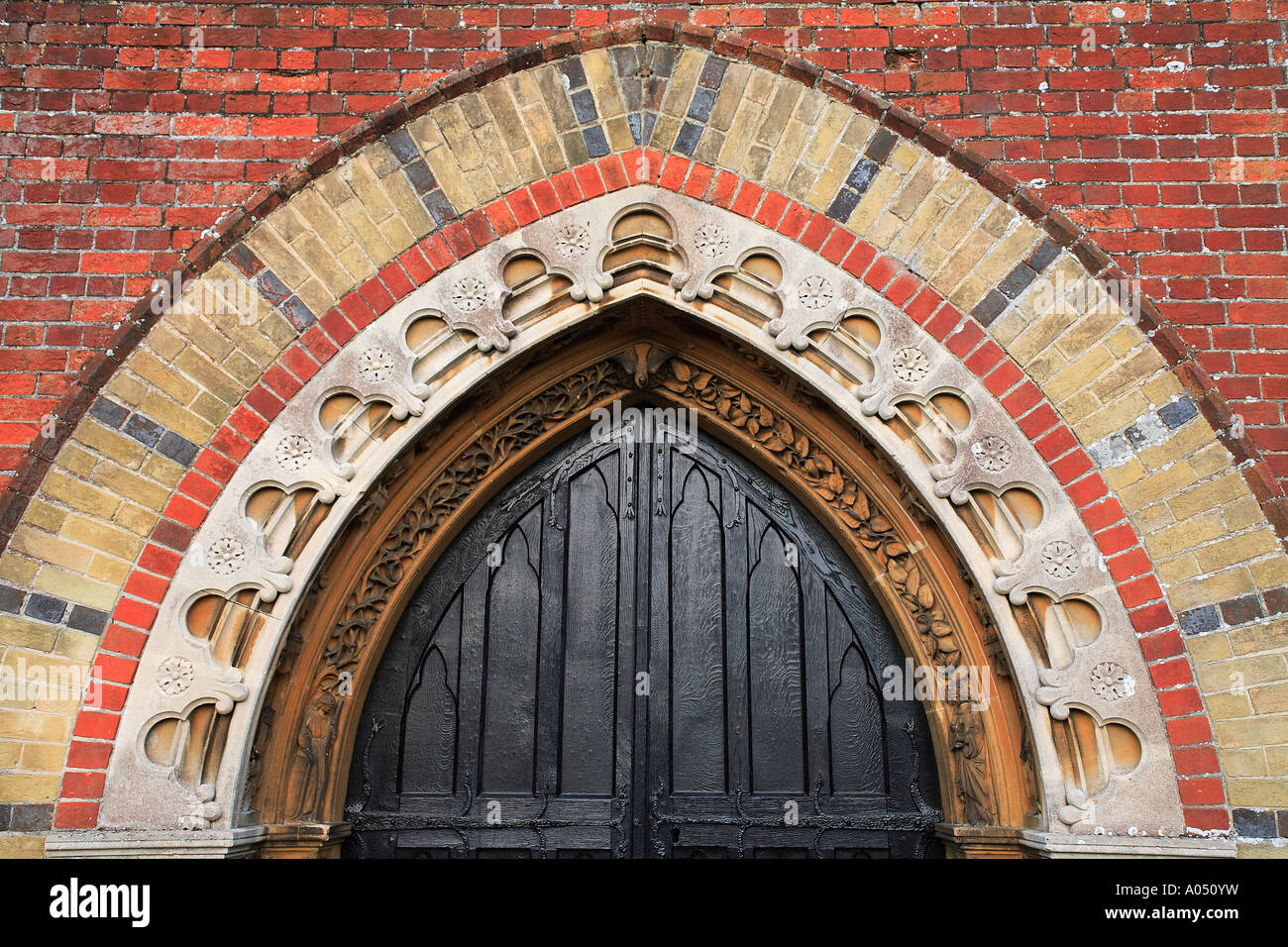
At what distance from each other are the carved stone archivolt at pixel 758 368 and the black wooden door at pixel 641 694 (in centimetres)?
25

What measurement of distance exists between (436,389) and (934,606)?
192 centimetres

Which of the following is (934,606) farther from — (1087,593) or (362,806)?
(362,806)

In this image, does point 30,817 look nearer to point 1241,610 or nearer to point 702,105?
point 702,105

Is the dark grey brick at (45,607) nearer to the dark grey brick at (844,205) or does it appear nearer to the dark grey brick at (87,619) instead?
the dark grey brick at (87,619)

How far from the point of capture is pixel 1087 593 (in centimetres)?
312

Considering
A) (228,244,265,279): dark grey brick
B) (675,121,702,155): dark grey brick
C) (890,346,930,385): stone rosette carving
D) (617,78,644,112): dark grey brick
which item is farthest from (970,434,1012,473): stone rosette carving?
(228,244,265,279): dark grey brick

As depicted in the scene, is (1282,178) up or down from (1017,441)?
up

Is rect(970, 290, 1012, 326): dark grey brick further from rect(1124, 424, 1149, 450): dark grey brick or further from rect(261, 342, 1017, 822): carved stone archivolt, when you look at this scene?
rect(261, 342, 1017, 822): carved stone archivolt

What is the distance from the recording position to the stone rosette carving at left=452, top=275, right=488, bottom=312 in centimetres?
336

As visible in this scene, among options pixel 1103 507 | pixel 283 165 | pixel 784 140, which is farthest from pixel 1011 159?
pixel 283 165

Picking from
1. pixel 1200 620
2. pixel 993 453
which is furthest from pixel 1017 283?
pixel 1200 620

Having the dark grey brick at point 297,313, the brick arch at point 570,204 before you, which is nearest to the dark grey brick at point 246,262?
the brick arch at point 570,204

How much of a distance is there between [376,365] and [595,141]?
1103 mm

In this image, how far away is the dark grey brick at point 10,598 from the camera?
3.10 meters
